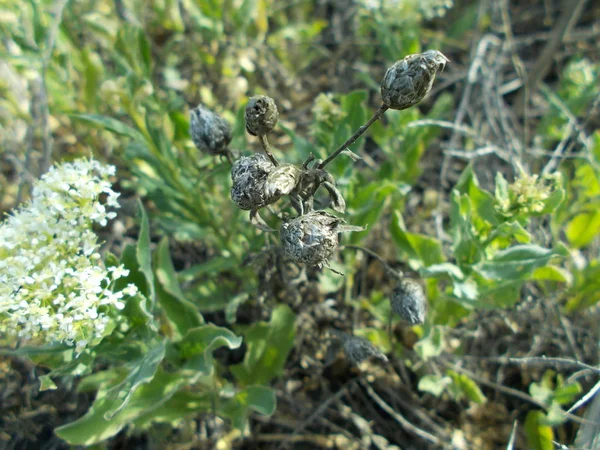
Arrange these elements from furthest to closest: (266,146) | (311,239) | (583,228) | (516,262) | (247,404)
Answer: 1. (583,228)
2. (247,404)
3. (516,262)
4. (266,146)
5. (311,239)

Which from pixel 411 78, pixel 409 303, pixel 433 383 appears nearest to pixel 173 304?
pixel 409 303

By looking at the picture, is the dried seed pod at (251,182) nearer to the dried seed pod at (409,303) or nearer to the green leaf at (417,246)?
the dried seed pod at (409,303)

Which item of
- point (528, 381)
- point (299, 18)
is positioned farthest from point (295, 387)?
point (299, 18)

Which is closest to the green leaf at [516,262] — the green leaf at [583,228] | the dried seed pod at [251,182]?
the green leaf at [583,228]

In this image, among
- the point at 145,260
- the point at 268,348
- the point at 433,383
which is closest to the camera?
the point at 145,260

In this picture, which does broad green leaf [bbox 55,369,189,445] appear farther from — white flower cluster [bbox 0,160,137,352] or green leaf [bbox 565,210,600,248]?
green leaf [bbox 565,210,600,248]

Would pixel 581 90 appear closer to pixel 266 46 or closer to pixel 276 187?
pixel 266 46

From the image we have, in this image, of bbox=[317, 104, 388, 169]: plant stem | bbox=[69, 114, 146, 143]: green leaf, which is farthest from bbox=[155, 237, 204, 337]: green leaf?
bbox=[317, 104, 388, 169]: plant stem

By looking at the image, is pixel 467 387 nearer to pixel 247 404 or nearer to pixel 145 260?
pixel 247 404
